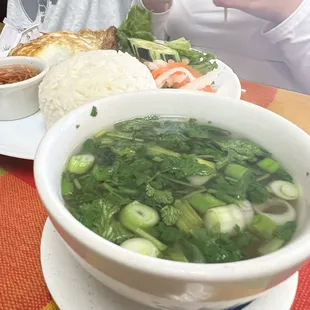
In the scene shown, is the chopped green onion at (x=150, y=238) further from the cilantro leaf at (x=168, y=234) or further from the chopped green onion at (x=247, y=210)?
the chopped green onion at (x=247, y=210)

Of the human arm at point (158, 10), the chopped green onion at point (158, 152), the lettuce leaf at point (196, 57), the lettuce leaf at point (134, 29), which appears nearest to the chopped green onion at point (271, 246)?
the chopped green onion at point (158, 152)

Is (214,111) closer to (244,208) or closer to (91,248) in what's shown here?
(244,208)

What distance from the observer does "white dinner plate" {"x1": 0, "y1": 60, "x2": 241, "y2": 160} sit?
960mm

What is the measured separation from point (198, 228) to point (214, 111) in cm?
27

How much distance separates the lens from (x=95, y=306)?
22.0 inches

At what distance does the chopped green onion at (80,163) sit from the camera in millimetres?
664

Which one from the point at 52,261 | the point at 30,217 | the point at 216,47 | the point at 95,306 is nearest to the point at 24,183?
the point at 30,217

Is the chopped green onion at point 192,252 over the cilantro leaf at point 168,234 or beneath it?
over

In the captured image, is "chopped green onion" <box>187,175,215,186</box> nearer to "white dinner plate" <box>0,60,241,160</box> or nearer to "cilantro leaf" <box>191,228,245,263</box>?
"cilantro leaf" <box>191,228,245,263</box>

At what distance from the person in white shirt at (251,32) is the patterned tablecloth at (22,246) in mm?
1195

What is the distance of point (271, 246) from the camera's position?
54 cm

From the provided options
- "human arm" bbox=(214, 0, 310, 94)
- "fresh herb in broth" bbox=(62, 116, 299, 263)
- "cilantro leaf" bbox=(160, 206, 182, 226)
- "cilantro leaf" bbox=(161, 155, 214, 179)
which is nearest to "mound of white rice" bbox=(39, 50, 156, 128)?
"fresh herb in broth" bbox=(62, 116, 299, 263)

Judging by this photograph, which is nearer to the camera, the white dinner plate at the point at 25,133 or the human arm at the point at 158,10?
the white dinner plate at the point at 25,133

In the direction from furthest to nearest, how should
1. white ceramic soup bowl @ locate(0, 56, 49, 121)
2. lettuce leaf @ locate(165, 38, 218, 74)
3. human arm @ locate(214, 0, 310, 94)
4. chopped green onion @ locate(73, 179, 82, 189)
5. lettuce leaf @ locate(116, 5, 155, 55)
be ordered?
human arm @ locate(214, 0, 310, 94), lettuce leaf @ locate(116, 5, 155, 55), lettuce leaf @ locate(165, 38, 218, 74), white ceramic soup bowl @ locate(0, 56, 49, 121), chopped green onion @ locate(73, 179, 82, 189)
